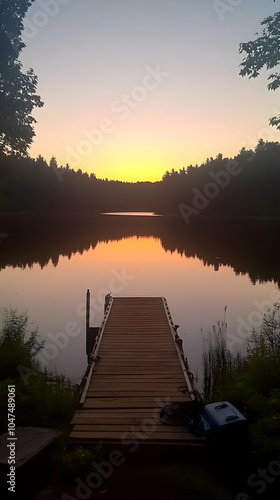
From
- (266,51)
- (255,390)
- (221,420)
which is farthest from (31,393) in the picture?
(266,51)

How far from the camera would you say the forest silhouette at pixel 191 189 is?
95.4 m

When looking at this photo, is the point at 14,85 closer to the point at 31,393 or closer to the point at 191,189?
the point at 31,393

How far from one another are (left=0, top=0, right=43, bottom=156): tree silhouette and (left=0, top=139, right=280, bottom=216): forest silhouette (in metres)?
50.6

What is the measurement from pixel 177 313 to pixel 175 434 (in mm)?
14223

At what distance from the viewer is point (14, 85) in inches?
556

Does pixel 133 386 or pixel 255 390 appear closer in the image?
pixel 255 390

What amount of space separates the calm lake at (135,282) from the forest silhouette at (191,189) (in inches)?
1026

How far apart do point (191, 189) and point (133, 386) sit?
422ft

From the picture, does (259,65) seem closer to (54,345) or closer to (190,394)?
(190,394)

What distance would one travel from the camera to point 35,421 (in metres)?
8.10

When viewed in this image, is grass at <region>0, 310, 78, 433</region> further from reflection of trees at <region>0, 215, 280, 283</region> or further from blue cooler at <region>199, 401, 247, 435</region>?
reflection of trees at <region>0, 215, 280, 283</region>

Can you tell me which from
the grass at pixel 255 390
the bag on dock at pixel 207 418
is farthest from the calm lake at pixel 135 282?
the bag on dock at pixel 207 418

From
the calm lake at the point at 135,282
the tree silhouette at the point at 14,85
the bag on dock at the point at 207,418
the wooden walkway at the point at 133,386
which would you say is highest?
the tree silhouette at the point at 14,85

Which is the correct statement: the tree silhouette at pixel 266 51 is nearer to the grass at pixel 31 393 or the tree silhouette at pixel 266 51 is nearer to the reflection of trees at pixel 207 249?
the grass at pixel 31 393
